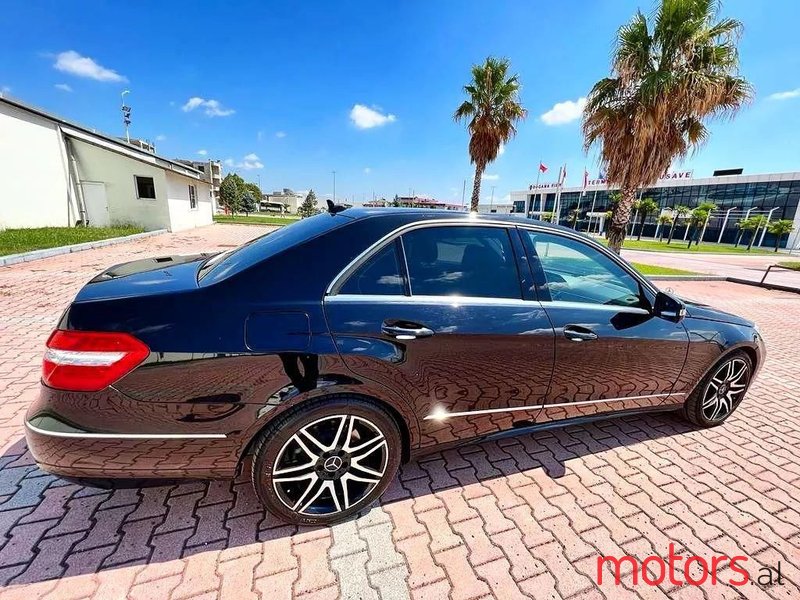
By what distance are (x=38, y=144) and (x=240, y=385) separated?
68.3 feet

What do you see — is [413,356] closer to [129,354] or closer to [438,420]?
[438,420]

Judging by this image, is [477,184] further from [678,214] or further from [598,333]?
[678,214]

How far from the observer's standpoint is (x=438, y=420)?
6.91ft

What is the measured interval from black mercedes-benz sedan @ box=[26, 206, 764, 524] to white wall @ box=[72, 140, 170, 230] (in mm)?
20095

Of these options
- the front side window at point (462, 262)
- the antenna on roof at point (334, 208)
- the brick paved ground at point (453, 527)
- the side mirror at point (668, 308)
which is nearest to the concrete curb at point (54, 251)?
the brick paved ground at point (453, 527)

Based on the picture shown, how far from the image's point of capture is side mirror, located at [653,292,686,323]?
8.18ft

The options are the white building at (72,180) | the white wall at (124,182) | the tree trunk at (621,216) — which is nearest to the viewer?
the tree trunk at (621,216)

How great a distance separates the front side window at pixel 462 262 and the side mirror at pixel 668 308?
115cm

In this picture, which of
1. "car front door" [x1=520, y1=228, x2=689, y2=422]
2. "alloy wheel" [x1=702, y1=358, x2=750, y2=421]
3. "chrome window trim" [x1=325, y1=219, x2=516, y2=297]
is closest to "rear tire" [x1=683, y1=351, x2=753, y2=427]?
"alloy wheel" [x1=702, y1=358, x2=750, y2=421]

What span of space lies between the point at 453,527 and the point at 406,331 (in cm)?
116

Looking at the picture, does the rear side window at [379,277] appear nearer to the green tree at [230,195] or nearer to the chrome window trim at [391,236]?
the chrome window trim at [391,236]

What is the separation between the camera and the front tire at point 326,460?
177 centimetres

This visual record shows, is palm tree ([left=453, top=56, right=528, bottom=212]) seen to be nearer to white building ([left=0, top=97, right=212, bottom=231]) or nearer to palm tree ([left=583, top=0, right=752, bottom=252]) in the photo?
palm tree ([left=583, top=0, right=752, bottom=252])

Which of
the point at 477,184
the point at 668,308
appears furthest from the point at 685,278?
the point at 668,308
